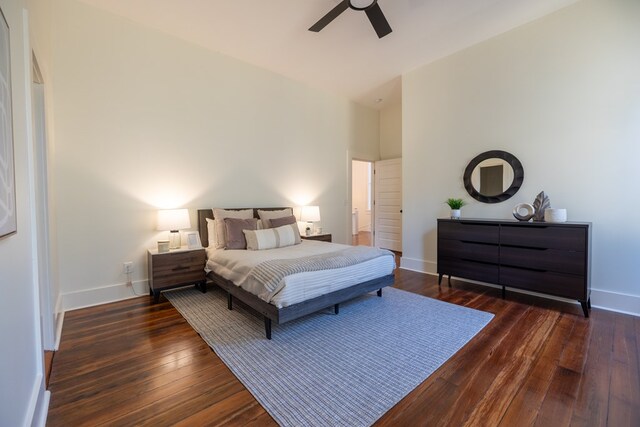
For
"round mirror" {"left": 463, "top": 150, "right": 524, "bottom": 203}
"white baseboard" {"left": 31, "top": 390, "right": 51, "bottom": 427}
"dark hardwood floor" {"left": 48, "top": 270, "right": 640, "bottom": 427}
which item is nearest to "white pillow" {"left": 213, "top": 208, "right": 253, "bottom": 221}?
"dark hardwood floor" {"left": 48, "top": 270, "right": 640, "bottom": 427}

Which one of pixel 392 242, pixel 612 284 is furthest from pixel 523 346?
pixel 392 242

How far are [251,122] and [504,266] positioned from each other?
12.7 ft

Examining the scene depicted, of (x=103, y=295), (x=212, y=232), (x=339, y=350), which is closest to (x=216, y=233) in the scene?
(x=212, y=232)

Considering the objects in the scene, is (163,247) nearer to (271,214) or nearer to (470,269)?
(271,214)

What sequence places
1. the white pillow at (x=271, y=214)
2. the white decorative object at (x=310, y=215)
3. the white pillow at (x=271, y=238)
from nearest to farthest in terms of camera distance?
the white pillow at (x=271, y=238) → the white pillow at (x=271, y=214) → the white decorative object at (x=310, y=215)

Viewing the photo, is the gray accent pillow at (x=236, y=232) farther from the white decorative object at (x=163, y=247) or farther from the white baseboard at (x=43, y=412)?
the white baseboard at (x=43, y=412)

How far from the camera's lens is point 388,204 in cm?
605

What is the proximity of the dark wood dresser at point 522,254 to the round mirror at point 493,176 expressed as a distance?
1.82ft

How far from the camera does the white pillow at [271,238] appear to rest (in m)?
3.39

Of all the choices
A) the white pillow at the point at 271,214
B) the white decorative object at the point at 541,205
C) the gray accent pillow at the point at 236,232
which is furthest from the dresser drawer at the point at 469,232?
the gray accent pillow at the point at 236,232

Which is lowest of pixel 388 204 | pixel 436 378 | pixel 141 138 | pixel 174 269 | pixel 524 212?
pixel 436 378

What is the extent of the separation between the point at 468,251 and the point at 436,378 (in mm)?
2115

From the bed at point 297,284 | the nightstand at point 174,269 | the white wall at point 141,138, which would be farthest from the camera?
the nightstand at point 174,269

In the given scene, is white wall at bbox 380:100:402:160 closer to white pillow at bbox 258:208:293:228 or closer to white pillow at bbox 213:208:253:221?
white pillow at bbox 258:208:293:228
